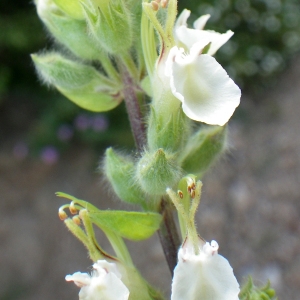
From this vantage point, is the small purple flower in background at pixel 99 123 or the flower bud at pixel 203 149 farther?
the small purple flower in background at pixel 99 123

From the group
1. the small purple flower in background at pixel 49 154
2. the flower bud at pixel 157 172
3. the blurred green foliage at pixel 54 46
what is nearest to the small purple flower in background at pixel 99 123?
the blurred green foliage at pixel 54 46

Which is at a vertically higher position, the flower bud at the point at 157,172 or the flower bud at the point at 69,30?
the flower bud at the point at 69,30

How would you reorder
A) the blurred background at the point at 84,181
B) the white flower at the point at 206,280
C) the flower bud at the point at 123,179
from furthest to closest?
the blurred background at the point at 84,181, the flower bud at the point at 123,179, the white flower at the point at 206,280

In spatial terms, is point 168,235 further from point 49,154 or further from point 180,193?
point 49,154

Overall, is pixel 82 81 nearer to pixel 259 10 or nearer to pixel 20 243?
pixel 20 243

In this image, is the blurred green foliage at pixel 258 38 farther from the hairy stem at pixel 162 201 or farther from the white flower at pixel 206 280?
the white flower at pixel 206 280

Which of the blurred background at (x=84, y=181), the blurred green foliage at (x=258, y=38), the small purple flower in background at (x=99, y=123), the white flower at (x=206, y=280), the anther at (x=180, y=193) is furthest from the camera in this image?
the blurred green foliage at (x=258, y=38)
